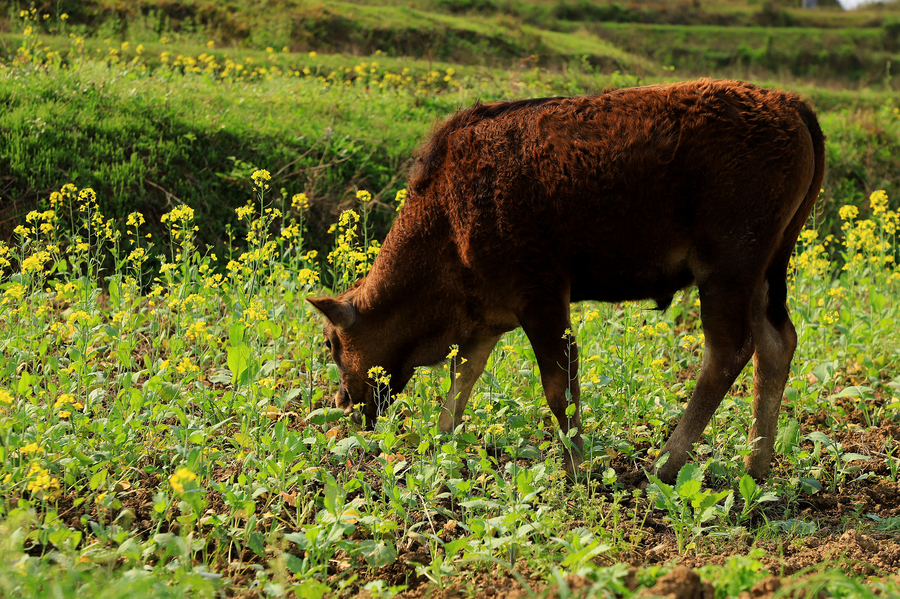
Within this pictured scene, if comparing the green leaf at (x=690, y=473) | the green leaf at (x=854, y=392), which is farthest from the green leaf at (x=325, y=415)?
the green leaf at (x=854, y=392)

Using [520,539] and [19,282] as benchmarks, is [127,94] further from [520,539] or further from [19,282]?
[520,539]

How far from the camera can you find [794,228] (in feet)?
14.8

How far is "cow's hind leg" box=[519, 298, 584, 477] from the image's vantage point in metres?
4.29

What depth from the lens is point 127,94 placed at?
8953 millimetres

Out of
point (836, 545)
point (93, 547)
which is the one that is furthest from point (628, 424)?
point (93, 547)

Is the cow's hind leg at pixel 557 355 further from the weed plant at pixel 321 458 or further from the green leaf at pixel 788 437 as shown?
the green leaf at pixel 788 437

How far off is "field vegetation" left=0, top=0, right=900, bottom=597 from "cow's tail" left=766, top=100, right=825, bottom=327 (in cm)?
70

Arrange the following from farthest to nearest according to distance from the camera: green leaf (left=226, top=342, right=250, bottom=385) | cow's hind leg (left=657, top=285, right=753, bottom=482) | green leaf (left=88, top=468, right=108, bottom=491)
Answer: cow's hind leg (left=657, top=285, right=753, bottom=482)
green leaf (left=226, top=342, right=250, bottom=385)
green leaf (left=88, top=468, right=108, bottom=491)

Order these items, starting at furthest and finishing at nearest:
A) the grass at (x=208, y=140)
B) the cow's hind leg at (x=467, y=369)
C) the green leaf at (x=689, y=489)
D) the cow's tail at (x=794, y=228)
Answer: the grass at (x=208, y=140), the cow's hind leg at (x=467, y=369), the cow's tail at (x=794, y=228), the green leaf at (x=689, y=489)

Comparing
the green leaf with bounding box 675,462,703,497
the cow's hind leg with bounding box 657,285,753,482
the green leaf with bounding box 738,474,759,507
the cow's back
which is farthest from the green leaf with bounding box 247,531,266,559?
the green leaf with bounding box 738,474,759,507

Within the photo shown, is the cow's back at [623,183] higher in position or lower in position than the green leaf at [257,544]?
higher

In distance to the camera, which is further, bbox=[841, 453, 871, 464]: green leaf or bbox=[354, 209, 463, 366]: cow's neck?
bbox=[354, 209, 463, 366]: cow's neck

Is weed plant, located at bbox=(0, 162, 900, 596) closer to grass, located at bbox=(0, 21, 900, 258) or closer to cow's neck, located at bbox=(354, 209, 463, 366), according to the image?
cow's neck, located at bbox=(354, 209, 463, 366)

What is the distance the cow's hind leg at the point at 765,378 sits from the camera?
4.58 m
